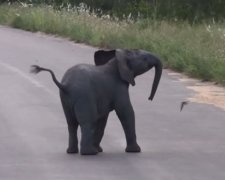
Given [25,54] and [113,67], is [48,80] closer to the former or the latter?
[25,54]

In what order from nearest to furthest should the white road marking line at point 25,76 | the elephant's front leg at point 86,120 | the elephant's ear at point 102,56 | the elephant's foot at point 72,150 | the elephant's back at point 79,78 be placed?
the elephant's front leg at point 86,120 → the elephant's back at point 79,78 → the elephant's foot at point 72,150 → the elephant's ear at point 102,56 → the white road marking line at point 25,76

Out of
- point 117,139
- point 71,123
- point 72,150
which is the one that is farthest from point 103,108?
point 117,139

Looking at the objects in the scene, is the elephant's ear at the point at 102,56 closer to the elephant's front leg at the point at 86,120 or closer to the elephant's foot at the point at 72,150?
the elephant's front leg at the point at 86,120

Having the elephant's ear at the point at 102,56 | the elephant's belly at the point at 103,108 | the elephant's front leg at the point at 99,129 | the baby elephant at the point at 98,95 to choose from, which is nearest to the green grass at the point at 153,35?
the elephant's ear at the point at 102,56

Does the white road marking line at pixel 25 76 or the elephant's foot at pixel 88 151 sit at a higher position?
the elephant's foot at pixel 88 151

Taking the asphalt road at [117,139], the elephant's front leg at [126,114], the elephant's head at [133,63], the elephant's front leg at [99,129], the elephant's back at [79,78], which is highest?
the elephant's head at [133,63]

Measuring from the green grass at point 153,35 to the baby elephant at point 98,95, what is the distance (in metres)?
7.97

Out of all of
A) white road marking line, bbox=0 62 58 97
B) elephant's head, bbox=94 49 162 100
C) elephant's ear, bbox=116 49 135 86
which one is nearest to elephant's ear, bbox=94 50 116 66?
elephant's head, bbox=94 49 162 100

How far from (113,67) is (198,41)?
42.3ft

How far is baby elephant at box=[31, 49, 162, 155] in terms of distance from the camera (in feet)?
36.0

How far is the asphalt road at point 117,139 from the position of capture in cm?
1041

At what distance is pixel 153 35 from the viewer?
25.8m

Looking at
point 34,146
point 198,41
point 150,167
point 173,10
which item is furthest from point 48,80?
point 173,10

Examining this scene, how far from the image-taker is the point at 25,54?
25.7 metres
